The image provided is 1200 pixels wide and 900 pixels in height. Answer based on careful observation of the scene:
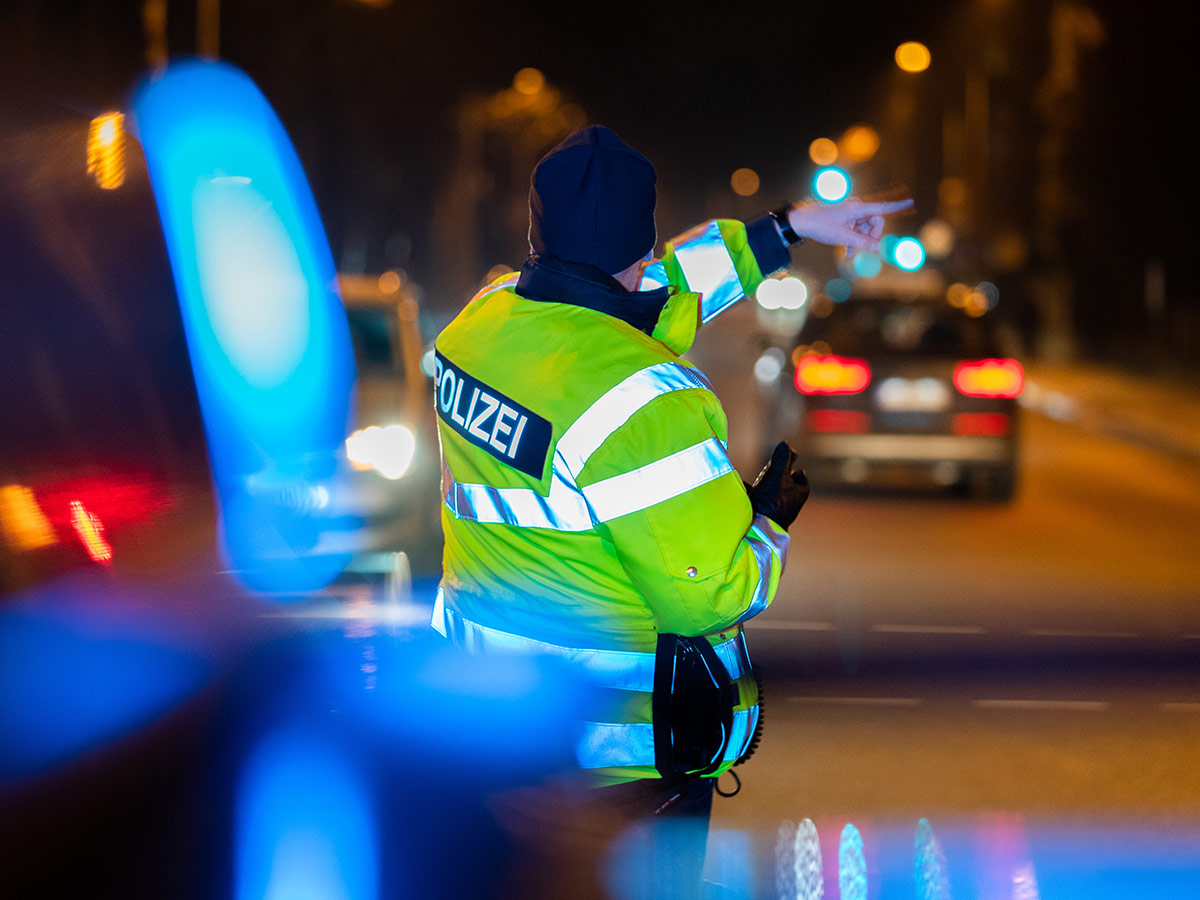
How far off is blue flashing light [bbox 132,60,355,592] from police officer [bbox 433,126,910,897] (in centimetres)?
238

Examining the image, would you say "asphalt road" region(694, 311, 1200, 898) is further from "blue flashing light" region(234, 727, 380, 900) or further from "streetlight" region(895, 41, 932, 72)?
"streetlight" region(895, 41, 932, 72)

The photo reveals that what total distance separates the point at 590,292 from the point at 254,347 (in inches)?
178

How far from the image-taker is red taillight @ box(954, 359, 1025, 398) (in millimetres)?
11711

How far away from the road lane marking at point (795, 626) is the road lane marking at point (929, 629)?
227 millimetres

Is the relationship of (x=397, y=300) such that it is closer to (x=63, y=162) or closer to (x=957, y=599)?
(x=957, y=599)

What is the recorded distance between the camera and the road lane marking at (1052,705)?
18.6 ft

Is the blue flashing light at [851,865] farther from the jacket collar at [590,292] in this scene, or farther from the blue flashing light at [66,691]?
the blue flashing light at [66,691]

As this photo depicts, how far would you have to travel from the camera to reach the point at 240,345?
6.20 m

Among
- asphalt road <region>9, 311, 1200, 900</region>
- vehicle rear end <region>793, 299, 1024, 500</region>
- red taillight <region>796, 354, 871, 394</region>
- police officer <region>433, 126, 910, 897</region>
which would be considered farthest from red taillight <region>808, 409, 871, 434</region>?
police officer <region>433, 126, 910, 897</region>

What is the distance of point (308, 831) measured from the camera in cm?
212

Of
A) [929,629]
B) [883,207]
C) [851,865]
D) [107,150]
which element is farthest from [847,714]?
[107,150]

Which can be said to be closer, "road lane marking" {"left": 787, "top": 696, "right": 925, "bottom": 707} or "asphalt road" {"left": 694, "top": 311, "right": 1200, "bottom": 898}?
"asphalt road" {"left": 694, "top": 311, "right": 1200, "bottom": 898}

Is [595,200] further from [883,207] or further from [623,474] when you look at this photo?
[883,207]

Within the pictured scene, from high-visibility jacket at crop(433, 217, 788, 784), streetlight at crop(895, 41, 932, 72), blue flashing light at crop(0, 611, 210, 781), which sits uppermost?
streetlight at crop(895, 41, 932, 72)
